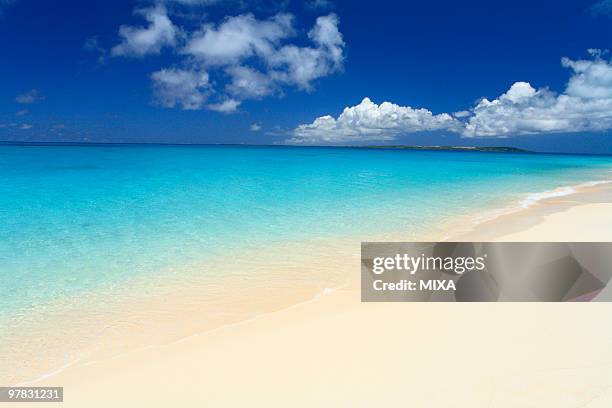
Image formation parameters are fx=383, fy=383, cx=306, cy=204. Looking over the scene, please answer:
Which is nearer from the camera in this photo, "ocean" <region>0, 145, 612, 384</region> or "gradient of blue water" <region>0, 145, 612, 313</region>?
"ocean" <region>0, 145, 612, 384</region>

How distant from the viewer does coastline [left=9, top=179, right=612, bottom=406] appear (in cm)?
338

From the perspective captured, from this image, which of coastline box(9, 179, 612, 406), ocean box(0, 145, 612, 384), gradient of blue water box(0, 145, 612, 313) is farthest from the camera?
gradient of blue water box(0, 145, 612, 313)

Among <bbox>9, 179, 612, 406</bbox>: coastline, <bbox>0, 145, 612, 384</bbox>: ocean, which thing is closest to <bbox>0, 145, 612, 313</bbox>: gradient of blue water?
<bbox>0, 145, 612, 384</bbox>: ocean

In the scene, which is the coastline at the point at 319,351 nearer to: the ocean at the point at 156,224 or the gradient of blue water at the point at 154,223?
the ocean at the point at 156,224

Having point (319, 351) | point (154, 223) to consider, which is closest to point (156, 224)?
point (154, 223)

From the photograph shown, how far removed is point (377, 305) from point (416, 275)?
3.35 ft

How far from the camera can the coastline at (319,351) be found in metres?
3.38

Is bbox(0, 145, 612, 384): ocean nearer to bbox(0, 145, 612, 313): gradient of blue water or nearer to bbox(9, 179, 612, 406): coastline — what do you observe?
bbox(0, 145, 612, 313): gradient of blue water

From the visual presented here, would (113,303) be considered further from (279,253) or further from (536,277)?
(536,277)

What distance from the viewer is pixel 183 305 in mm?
5305

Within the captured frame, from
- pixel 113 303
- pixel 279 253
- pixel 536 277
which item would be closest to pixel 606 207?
pixel 536 277

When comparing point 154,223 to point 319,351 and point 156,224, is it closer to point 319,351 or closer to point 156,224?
point 156,224

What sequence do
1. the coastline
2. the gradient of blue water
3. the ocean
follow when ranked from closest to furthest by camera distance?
the coastline
the ocean
the gradient of blue water

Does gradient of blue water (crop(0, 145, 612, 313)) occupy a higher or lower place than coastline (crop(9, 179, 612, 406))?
higher
